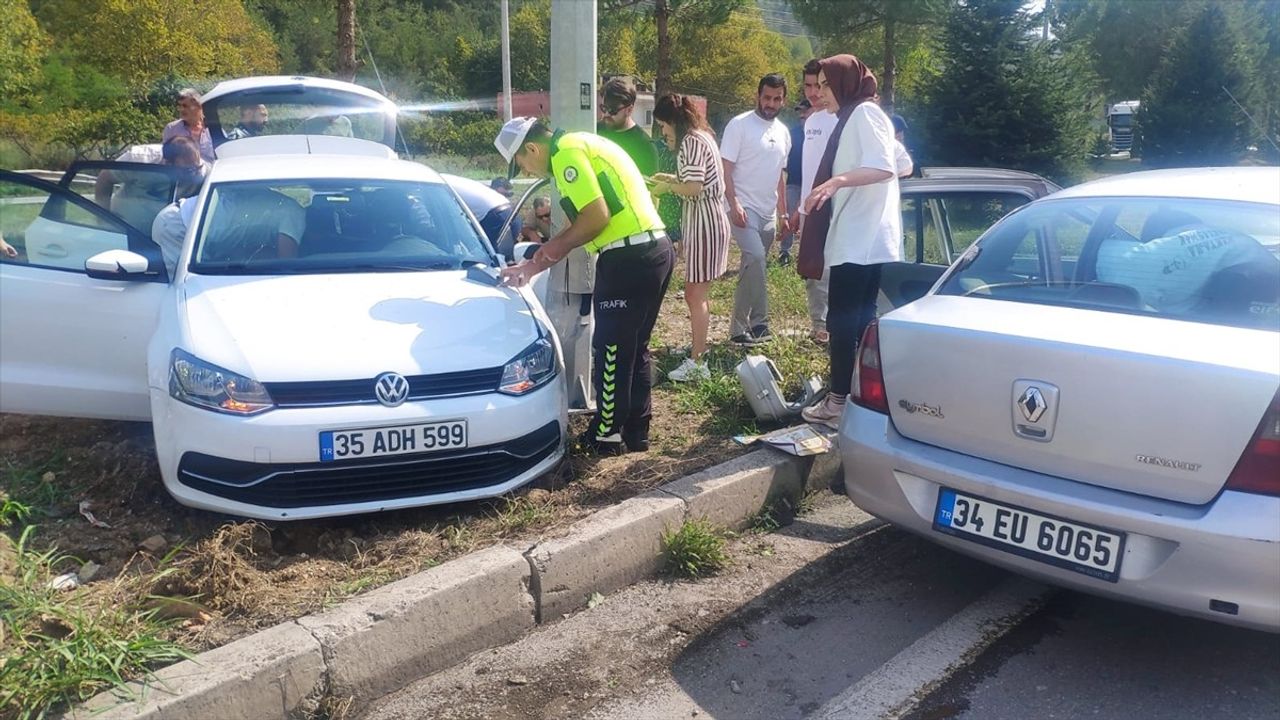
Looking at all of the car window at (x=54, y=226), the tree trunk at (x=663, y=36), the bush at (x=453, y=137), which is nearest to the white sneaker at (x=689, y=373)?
the car window at (x=54, y=226)

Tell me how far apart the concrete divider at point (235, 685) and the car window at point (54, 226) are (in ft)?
9.28

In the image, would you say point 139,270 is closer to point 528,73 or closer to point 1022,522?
point 1022,522

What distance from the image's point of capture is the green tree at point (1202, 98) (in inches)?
913

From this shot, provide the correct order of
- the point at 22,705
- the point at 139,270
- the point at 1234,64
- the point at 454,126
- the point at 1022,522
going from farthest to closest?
the point at 454,126, the point at 1234,64, the point at 139,270, the point at 1022,522, the point at 22,705

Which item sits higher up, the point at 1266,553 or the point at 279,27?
the point at 279,27

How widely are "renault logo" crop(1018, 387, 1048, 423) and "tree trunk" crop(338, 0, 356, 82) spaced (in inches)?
548

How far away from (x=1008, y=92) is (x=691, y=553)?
52.8 ft

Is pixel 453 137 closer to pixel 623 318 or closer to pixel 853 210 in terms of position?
pixel 853 210

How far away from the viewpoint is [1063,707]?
296cm

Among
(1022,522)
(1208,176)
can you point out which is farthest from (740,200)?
→ (1022,522)

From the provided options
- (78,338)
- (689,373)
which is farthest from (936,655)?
(78,338)

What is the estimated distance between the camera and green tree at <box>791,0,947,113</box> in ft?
76.5

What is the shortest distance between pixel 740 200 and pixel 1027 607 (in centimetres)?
404

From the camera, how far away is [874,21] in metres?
24.2
